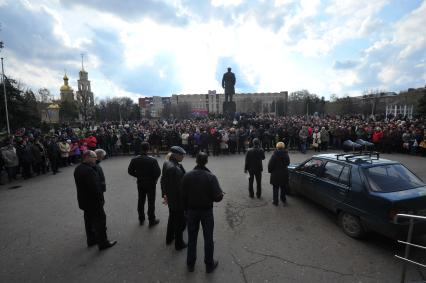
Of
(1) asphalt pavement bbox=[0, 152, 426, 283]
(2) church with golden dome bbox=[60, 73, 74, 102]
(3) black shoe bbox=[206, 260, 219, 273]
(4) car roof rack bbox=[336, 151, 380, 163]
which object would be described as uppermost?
(2) church with golden dome bbox=[60, 73, 74, 102]

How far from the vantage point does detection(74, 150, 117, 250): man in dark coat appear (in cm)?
439

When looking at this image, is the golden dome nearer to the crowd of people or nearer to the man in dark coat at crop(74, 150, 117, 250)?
the crowd of people

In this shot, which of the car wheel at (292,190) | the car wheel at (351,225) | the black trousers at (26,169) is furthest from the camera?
the black trousers at (26,169)

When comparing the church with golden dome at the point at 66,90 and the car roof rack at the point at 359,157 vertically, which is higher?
the church with golden dome at the point at 66,90

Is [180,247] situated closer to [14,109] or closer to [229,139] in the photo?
[229,139]

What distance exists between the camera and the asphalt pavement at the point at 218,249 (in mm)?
3924

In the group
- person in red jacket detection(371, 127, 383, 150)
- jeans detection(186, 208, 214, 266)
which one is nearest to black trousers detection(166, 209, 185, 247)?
jeans detection(186, 208, 214, 266)

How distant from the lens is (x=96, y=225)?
15.2 ft

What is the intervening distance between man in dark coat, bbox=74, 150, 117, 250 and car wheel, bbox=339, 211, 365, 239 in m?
4.86

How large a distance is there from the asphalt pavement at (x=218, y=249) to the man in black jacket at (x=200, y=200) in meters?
0.37

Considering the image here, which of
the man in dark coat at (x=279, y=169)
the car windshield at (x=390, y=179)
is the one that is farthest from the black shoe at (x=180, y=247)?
the car windshield at (x=390, y=179)

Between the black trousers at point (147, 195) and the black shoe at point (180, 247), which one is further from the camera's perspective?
the black trousers at point (147, 195)

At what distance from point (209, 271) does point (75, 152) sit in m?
12.3

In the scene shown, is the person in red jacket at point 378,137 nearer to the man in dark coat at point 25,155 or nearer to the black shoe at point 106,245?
the black shoe at point 106,245
